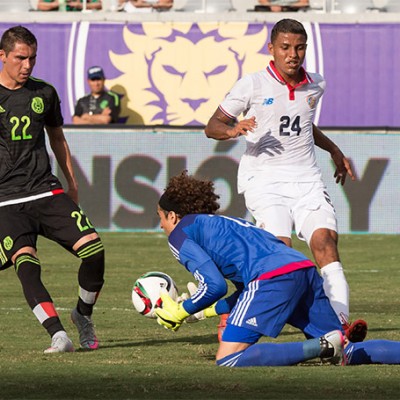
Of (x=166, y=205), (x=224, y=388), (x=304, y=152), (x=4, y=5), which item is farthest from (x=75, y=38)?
(x=224, y=388)

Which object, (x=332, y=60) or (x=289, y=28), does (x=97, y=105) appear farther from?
(x=289, y=28)

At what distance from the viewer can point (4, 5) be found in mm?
22312

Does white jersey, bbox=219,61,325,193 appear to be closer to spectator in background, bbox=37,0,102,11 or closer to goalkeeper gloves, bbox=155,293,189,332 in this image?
goalkeeper gloves, bbox=155,293,189,332

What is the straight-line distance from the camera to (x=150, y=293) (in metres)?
8.38

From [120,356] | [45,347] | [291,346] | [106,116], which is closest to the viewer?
[291,346]

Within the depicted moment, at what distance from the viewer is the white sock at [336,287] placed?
842cm

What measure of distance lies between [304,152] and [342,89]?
12.5 metres

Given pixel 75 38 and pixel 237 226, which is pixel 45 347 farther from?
pixel 75 38

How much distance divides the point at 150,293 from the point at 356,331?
142cm

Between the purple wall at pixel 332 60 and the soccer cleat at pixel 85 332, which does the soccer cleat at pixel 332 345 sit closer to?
the soccer cleat at pixel 85 332

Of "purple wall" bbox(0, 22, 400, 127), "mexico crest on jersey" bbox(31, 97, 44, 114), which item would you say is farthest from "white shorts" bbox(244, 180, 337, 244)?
"purple wall" bbox(0, 22, 400, 127)

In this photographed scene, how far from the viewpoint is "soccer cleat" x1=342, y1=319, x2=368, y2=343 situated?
310 inches

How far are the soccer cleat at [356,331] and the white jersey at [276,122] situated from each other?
54.8 inches

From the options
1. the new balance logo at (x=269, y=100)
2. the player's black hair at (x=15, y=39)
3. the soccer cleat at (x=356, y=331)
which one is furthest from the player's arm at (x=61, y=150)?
the soccer cleat at (x=356, y=331)
